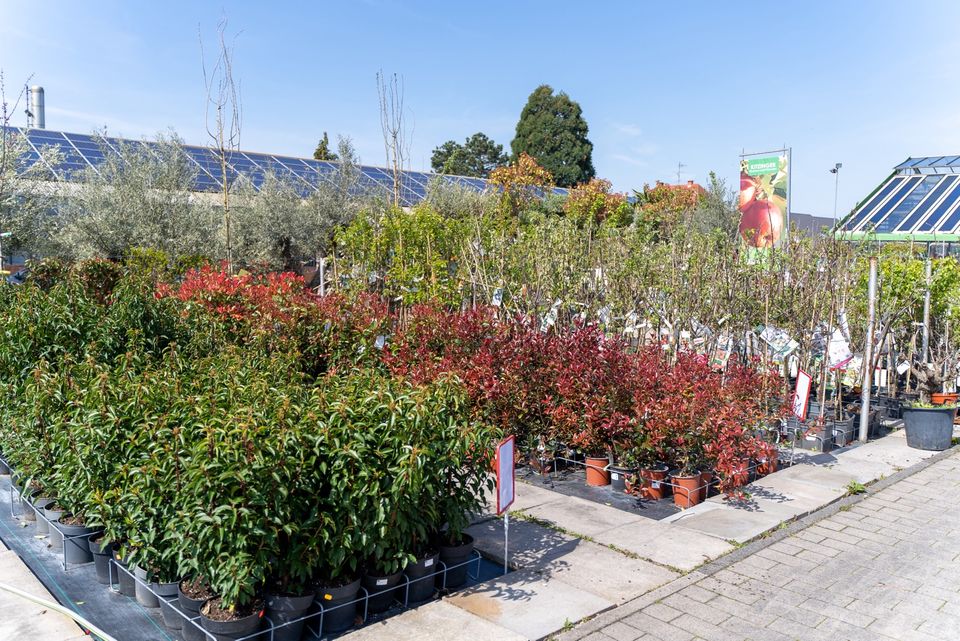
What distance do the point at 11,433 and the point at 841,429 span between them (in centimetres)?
1055

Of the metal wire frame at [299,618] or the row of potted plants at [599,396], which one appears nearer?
the metal wire frame at [299,618]

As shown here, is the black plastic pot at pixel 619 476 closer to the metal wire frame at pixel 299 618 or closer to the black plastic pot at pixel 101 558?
the metal wire frame at pixel 299 618

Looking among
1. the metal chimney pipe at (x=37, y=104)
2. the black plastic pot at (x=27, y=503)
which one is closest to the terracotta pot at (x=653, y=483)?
the black plastic pot at (x=27, y=503)

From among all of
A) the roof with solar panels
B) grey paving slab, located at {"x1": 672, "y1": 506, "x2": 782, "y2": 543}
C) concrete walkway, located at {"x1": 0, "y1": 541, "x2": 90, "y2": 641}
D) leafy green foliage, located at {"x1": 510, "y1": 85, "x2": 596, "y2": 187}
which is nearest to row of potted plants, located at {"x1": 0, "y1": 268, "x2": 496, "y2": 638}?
concrete walkway, located at {"x1": 0, "y1": 541, "x2": 90, "y2": 641}

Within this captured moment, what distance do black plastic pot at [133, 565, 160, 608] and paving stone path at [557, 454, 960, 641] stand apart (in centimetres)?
288

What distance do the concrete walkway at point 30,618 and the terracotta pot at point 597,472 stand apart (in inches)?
212

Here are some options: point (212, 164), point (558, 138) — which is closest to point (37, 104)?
point (212, 164)

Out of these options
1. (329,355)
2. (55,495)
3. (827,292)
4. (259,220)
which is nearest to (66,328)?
(55,495)

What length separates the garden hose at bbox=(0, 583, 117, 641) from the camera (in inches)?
179

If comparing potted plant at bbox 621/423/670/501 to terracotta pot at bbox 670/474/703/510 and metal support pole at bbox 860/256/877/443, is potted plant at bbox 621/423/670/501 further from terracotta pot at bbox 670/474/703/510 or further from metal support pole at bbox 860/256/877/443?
metal support pole at bbox 860/256/877/443

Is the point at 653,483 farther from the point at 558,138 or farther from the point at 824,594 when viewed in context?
the point at 558,138

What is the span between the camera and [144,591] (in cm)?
514

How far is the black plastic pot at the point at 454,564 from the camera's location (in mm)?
5590

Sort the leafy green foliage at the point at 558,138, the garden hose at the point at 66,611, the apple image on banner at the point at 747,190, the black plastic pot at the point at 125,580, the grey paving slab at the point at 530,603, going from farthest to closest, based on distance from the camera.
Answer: the leafy green foliage at the point at 558,138, the apple image on banner at the point at 747,190, the black plastic pot at the point at 125,580, the grey paving slab at the point at 530,603, the garden hose at the point at 66,611
